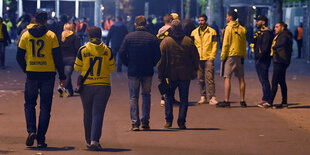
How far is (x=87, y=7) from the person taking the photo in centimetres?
4500

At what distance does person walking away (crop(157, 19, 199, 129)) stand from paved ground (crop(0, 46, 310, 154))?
0.43 m

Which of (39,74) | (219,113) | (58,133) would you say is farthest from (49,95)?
(219,113)

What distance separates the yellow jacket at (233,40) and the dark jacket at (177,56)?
2694mm

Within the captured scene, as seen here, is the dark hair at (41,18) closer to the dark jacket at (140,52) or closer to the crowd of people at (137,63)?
the crowd of people at (137,63)

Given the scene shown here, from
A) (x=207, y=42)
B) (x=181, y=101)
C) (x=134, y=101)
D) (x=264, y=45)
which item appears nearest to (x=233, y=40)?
(x=207, y=42)

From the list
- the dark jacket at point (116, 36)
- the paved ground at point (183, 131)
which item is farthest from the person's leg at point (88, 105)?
the dark jacket at point (116, 36)

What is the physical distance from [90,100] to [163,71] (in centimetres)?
250

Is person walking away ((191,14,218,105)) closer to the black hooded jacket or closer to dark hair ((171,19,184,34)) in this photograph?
dark hair ((171,19,184,34))

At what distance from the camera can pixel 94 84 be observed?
9.66 m

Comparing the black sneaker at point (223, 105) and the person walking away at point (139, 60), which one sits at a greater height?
the person walking away at point (139, 60)

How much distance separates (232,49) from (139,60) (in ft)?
11.7

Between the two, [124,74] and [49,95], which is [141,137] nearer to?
[49,95]

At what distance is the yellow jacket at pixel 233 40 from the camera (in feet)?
47.8

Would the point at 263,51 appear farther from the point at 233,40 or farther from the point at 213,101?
the point at 213,101
